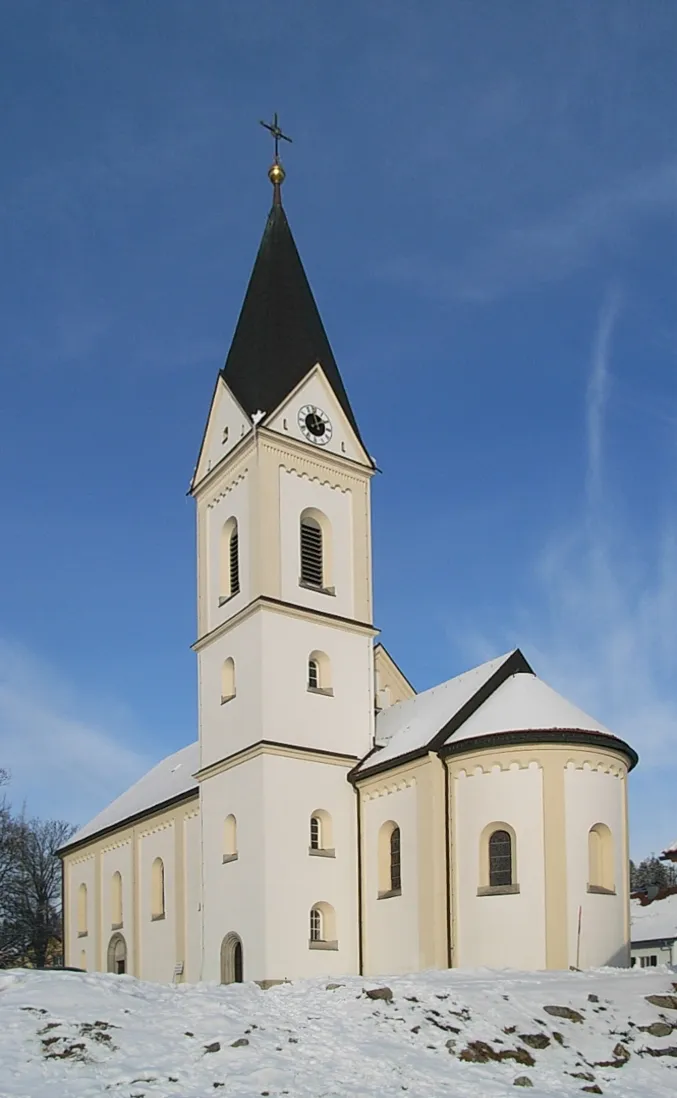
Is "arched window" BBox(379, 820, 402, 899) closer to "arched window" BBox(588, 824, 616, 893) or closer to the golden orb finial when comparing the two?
"arched window" BBox(588, 824, 616, 893)

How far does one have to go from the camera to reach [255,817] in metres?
33.8

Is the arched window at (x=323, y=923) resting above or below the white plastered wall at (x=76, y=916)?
above

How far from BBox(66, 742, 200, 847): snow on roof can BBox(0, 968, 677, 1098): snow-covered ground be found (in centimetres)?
1949

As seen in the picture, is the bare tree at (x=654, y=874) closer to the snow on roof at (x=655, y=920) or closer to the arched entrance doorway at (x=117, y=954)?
the snow on roof at (x=655, y=920)

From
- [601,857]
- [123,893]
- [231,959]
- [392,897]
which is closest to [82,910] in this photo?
[123,893]

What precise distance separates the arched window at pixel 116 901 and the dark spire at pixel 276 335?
19937mm

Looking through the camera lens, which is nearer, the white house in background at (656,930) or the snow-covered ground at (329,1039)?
the snow-covered ground at (329,1039)

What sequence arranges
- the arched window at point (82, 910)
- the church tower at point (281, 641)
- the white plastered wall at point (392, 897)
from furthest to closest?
the arched window at point (82, 910) → the church tower at point (281, 641) → the white plastered wall at point (392, 897)

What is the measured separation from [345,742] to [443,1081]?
18570 mm

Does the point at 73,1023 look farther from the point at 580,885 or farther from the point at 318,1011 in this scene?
the point at 580,885

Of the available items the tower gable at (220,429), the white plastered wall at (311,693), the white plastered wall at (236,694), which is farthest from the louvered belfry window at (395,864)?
the tower gable at (220,429)

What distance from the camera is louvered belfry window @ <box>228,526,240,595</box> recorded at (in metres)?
37.4

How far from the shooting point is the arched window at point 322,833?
34.4 meters

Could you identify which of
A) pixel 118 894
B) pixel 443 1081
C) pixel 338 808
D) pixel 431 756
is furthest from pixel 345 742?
pixel 443 1081
